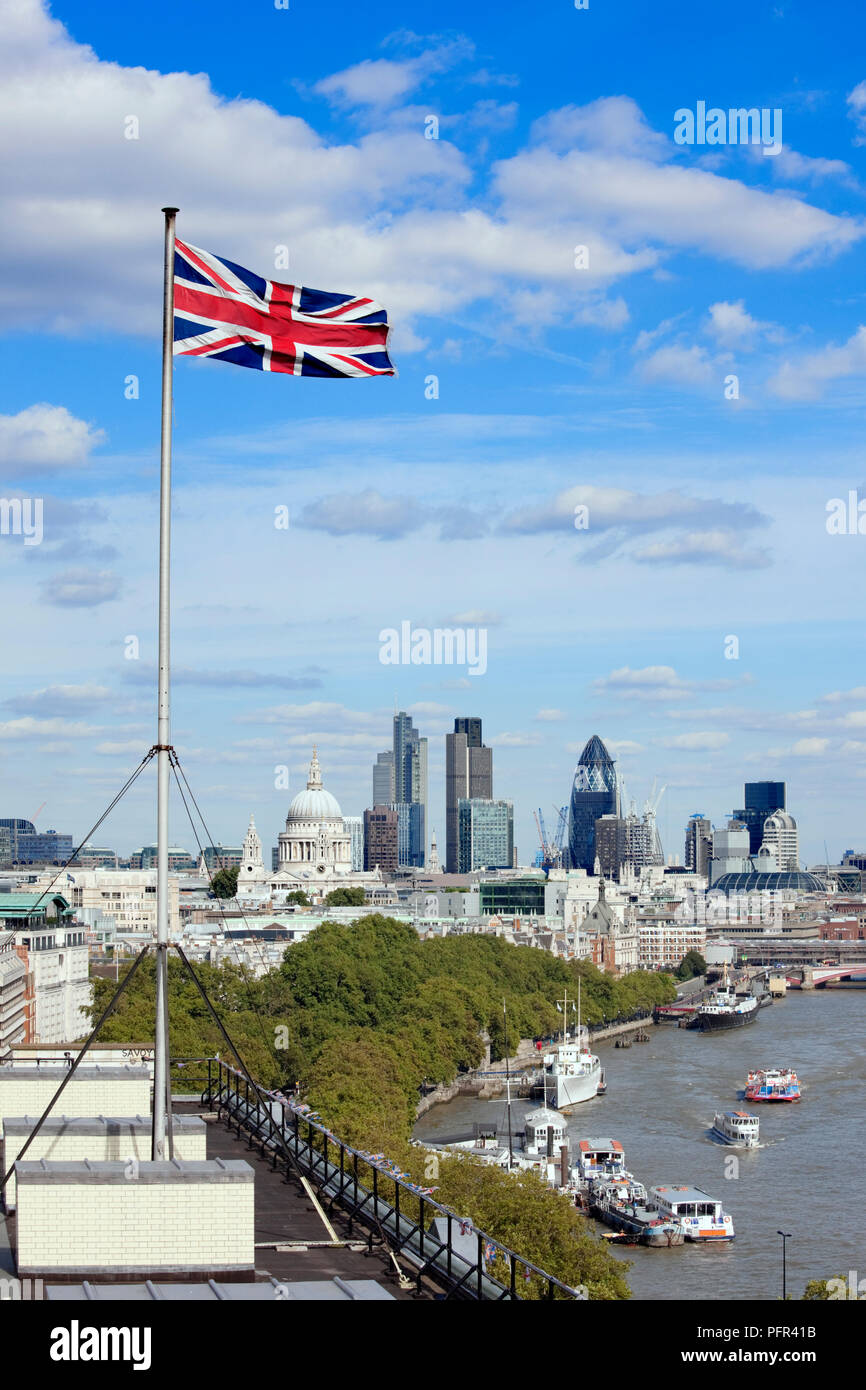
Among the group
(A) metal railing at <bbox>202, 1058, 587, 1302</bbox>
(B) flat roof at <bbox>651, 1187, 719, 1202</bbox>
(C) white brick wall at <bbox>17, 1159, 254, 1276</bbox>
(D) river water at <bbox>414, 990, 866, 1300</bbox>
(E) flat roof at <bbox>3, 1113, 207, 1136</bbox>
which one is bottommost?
(D) river water at <bbox>414, 990, 866, 1300</bbox>

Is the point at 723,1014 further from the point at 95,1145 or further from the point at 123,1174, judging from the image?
the point at 123,1174

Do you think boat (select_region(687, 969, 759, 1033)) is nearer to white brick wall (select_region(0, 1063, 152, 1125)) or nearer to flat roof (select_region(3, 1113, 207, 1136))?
white brick wall (select_region(0, 1063, 152, 1125))

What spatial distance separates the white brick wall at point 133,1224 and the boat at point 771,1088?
5644 centimetres

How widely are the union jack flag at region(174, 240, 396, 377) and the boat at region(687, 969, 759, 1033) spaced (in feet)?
303

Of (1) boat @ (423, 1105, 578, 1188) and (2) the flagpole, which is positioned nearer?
(2) the flagpole

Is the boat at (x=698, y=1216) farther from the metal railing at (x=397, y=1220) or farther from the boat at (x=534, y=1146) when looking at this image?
the metal railing at (x=397, y=1220)

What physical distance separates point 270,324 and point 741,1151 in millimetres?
44206

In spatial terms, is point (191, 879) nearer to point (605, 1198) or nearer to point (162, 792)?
point (605, 1198)

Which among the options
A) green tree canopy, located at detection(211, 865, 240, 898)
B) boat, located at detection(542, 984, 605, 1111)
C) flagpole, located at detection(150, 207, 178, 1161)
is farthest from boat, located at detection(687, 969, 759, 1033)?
flagpole, located at detection(150, 207, 178, 1161)

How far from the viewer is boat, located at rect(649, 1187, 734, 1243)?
137 feet

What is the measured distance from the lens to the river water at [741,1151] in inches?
1522

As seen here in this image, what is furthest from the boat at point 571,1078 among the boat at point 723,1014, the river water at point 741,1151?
the boat at point 723,1014

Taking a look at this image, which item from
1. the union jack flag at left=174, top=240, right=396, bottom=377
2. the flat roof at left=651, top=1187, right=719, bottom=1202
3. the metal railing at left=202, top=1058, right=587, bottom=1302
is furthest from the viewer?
the flat roof at left=651, top=1187, right=719, bottom=1202
